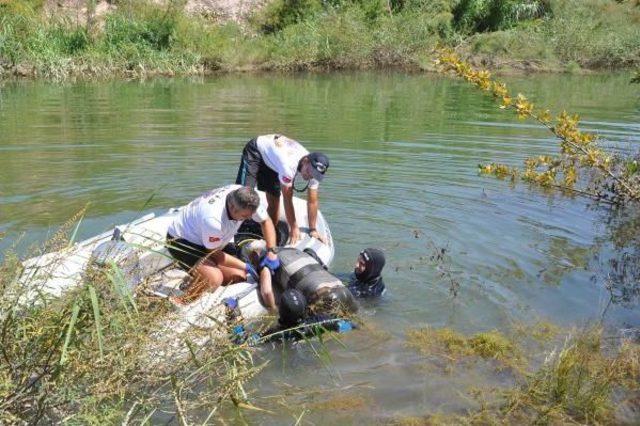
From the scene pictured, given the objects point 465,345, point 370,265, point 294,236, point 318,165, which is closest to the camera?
point 465,345

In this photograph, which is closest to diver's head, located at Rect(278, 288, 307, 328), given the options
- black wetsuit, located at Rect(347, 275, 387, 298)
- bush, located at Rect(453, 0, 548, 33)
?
black wetsuit, located at Rect(347, 275, 387, 298)

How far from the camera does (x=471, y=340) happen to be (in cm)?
507

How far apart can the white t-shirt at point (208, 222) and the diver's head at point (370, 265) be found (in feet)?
3.29

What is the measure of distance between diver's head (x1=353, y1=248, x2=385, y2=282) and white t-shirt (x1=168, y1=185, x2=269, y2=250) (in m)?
1.00

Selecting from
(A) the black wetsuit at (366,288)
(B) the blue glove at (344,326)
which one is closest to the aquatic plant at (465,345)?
(B) the blue glove at (344,326)

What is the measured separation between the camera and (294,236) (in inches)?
255

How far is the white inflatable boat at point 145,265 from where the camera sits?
3480 millimetres

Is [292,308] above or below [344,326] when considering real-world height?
above

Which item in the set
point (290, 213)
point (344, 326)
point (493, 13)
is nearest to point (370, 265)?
point (344, 326)

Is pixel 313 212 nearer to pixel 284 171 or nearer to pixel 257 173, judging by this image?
pixel 284 171

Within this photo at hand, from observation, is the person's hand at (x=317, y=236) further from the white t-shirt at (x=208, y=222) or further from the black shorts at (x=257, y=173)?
the white t-shirt at (x=208, y=222)

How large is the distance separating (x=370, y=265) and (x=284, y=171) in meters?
1.34

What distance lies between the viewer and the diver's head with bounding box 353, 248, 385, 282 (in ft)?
19.1

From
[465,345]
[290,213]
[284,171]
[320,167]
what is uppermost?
[320,167]
